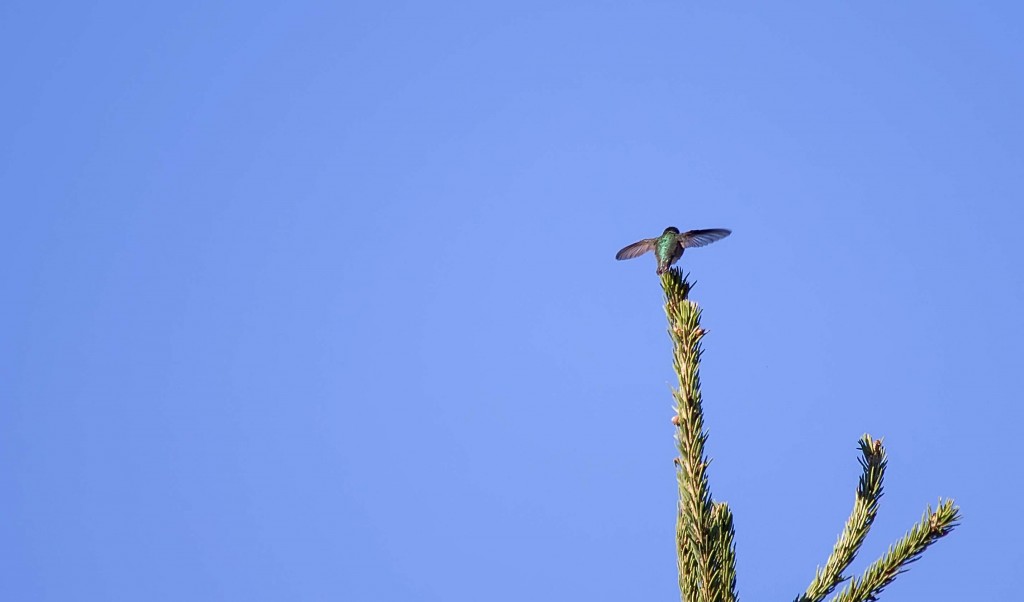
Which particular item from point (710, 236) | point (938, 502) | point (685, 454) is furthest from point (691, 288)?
point (710, 236)

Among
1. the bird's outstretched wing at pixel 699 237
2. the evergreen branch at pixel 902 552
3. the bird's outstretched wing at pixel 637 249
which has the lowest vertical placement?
the evergreen branch at pixel 902 552

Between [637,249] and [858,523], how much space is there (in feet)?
11.3

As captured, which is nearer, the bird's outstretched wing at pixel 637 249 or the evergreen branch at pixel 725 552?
the evergreen branch at pixel 725 552

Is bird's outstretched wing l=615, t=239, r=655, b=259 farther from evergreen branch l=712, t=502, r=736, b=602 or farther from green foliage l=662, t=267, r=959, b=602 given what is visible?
evergreen branch l=712, t=502, r=736, b=602

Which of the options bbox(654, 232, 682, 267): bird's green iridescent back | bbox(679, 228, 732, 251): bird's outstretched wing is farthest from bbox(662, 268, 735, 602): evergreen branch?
bbox(679, 228, 732, 251): bird's outstretched wing

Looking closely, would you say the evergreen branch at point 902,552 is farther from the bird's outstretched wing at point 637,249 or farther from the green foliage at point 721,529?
the bird's outstretched wing at point 637,249

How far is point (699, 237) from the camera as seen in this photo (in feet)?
22.6

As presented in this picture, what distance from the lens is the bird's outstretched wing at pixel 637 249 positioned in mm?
6949

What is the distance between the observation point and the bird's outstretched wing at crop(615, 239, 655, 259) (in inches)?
274

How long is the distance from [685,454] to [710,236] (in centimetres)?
328

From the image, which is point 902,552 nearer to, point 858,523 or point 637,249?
point 858,523

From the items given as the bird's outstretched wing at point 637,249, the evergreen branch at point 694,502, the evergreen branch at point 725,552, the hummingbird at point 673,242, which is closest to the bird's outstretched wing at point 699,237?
the hummingbird at point 673,242

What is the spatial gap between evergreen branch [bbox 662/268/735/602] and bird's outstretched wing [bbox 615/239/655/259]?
2545 millimetres

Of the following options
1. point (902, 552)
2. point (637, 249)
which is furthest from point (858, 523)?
point (637, 249)
